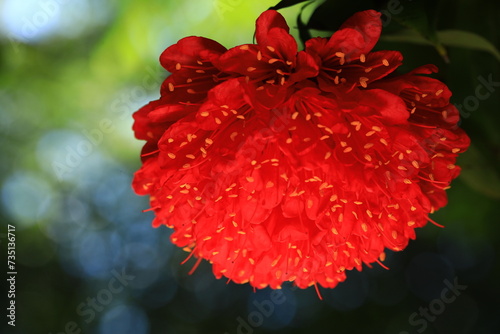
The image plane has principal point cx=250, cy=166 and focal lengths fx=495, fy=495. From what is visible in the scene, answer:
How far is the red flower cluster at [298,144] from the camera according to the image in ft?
1.66

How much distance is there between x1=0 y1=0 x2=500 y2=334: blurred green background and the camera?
30.2 inches

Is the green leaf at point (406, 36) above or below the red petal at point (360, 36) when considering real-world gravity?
below

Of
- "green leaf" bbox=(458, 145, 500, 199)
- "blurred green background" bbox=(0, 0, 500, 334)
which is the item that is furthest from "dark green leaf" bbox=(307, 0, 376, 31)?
"green leaf" bbox=(458, 145, 500, 199)

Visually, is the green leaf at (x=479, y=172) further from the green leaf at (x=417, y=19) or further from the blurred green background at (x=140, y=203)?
the green leaf at (x=417, y=19)

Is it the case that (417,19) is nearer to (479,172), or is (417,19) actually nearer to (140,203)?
(479,172)

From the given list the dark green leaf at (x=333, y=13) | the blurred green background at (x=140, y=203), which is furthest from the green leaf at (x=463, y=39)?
the dark green leaf at (x=333, y=13)

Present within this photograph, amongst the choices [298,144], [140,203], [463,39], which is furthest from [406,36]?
[140,203]

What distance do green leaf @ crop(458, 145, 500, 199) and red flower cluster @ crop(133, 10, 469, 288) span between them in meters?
0.17

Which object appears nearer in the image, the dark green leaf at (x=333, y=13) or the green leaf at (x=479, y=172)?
the dark green leaf at (x=333, y=13)

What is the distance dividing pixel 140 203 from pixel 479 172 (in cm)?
145

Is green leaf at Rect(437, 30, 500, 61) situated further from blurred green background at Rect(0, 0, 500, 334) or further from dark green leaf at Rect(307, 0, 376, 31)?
dark green leaf at Rect(307, 0, 376, 31)

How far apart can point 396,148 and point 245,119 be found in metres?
0.17

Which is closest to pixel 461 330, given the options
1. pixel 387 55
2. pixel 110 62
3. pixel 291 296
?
pixel 291 296

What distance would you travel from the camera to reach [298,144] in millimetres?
518
